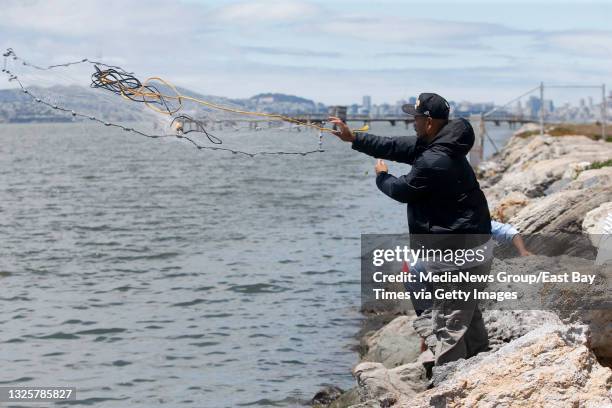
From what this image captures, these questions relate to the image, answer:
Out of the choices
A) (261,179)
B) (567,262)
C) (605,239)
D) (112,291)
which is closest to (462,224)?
(567,262)

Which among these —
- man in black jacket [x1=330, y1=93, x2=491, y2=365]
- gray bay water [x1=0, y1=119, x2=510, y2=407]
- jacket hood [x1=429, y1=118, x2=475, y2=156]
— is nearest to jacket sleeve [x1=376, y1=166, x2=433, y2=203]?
man in black jacket [x1=330, y1=93, x2=491, y2=365]

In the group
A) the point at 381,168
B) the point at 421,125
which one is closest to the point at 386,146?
the point at 381,168

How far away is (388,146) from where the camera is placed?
23.9 ft

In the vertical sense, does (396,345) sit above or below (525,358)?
below

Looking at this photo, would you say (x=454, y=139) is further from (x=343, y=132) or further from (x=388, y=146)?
(x=343, y=132)

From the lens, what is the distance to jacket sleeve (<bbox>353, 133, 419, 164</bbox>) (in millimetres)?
7227

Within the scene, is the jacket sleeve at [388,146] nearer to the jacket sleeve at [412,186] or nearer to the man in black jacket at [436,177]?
the man in black jacket at [436,177]

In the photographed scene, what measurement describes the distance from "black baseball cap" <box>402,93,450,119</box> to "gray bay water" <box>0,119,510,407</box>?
1.42 metres

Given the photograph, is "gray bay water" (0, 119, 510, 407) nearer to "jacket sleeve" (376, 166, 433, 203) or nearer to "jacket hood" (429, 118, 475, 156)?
"jacket sleeve" (376, 166, 433, 203)

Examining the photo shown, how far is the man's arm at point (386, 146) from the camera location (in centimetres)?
721

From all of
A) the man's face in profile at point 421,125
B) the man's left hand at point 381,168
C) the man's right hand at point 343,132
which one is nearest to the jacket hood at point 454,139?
the man's face in profile at point 421,125

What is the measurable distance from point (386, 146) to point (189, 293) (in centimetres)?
1066

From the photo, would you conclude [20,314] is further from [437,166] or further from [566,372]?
[566,372]

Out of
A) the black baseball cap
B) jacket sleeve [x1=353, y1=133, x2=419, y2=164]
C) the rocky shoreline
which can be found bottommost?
the rocky shoreline
